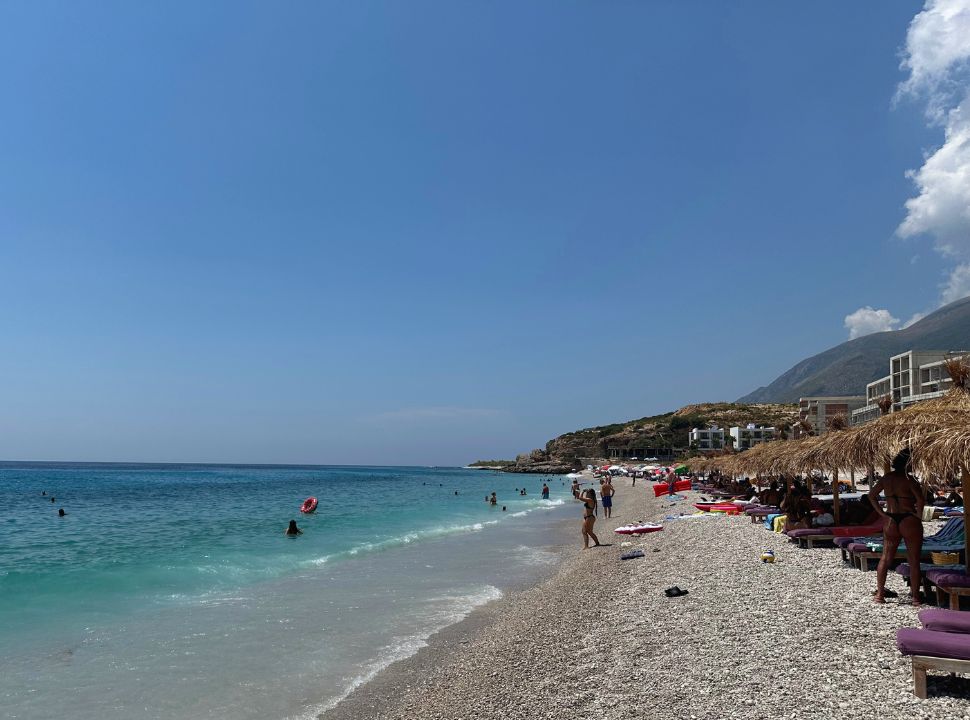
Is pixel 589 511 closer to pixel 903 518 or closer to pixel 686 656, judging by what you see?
pixel 903 518

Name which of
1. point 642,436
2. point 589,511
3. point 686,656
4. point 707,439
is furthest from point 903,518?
point 642,436

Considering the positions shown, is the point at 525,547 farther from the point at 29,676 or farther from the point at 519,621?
the point at 29,676

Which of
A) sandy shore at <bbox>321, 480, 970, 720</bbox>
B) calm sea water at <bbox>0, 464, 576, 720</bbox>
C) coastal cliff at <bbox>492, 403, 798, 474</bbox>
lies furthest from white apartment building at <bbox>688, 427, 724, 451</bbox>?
sandy shore at <bbox>321, 480, 970, 720</bbox>

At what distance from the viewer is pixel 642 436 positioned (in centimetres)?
11919

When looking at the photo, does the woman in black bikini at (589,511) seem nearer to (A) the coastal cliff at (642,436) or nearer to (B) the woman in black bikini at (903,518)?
(B) the woman in black bikini at (903,518)

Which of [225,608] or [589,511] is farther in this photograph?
[589,511]

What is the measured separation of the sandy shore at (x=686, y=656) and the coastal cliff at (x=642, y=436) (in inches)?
3903

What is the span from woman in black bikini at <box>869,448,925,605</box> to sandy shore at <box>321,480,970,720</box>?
44cm

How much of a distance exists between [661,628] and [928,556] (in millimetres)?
3902

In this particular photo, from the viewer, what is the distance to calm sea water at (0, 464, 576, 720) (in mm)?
7617

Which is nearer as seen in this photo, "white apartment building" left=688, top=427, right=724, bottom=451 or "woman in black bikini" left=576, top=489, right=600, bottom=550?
"woman in black bikini" left=576, top=489, right=600, bottom=550

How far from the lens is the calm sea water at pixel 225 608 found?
7.62 m

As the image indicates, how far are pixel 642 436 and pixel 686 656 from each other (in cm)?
11687

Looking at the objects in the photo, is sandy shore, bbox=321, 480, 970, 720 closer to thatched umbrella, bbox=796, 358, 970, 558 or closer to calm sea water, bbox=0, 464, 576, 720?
calm sea water, bbox=0, 464, 576, 720
